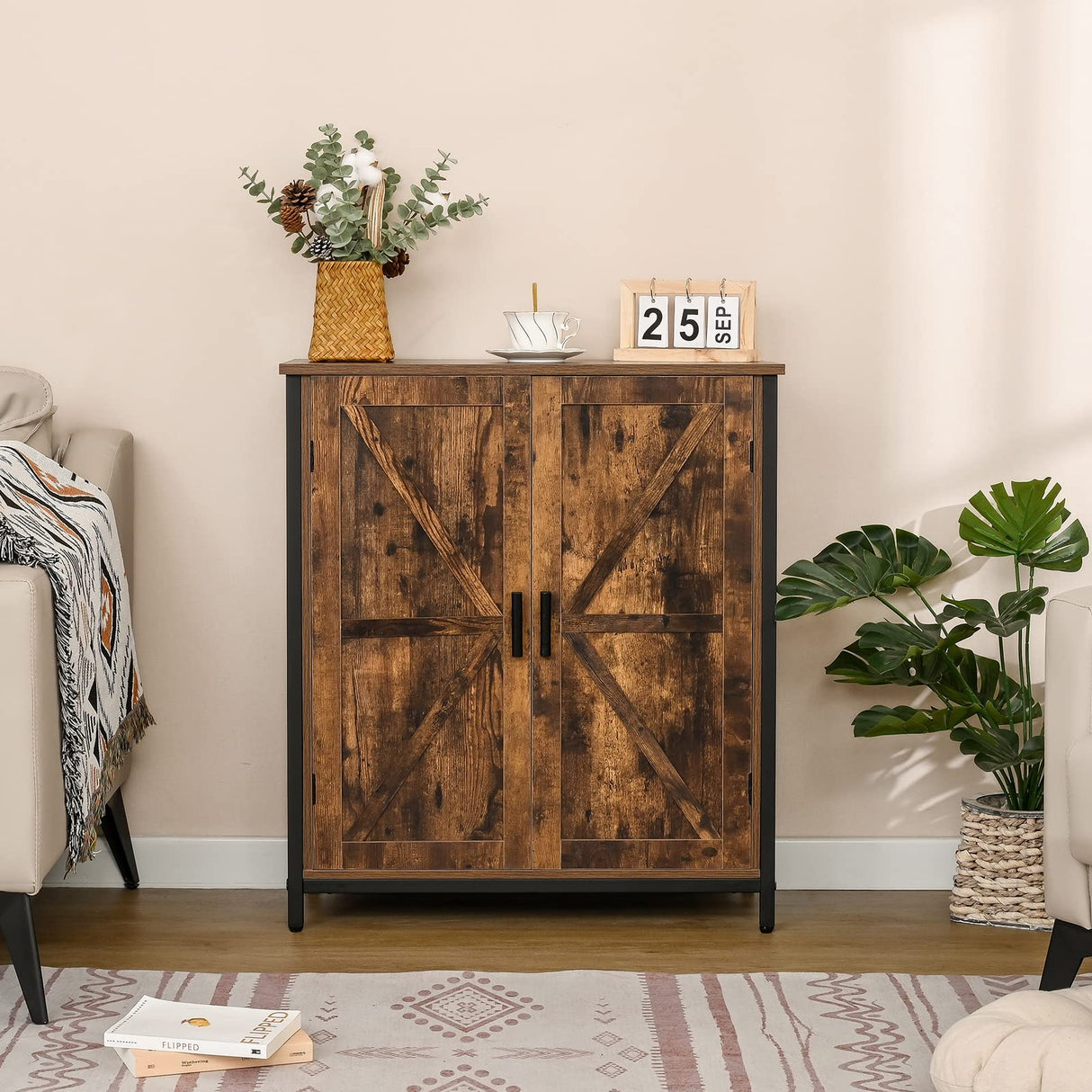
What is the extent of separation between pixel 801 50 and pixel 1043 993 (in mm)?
2079

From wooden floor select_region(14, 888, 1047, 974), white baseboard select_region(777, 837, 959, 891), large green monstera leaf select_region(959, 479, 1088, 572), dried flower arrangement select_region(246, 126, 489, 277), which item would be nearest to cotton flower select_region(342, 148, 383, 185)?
dried flower arrangement select_region(246, 126, 489, 277)

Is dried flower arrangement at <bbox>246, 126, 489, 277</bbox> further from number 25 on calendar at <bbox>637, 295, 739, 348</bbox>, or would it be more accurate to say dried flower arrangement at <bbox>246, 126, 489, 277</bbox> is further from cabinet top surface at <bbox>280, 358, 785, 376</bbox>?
number 25 on calendar at <bbox>637, 295, 739, 348</bbox>

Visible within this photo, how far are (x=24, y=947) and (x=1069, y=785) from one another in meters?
1.78

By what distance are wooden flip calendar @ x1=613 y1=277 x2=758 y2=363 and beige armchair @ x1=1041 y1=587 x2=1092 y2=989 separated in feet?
2.94

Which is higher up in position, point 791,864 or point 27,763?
point 27,763

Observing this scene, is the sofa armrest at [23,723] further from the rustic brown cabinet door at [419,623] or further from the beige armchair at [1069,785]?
the beige armchair at [1069,785]

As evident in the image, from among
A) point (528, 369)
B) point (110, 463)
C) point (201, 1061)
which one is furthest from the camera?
point (110, 463)

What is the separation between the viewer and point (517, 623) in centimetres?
256

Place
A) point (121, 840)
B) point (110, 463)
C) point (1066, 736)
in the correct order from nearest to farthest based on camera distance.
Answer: point (1066, 736), point (110, 463), point (121, 840)

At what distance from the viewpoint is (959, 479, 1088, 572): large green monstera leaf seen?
8.68 feet

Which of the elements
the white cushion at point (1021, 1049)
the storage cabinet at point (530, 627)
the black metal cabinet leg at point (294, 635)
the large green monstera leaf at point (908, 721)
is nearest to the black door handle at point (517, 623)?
the storage cabinet at point (530, 627)

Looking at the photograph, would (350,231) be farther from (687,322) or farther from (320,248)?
(687,322)

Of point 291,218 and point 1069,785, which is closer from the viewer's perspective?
point 1069,785

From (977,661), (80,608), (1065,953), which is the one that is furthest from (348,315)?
(1065,953)
